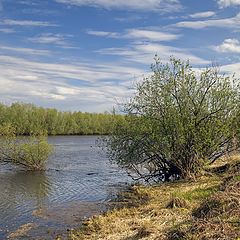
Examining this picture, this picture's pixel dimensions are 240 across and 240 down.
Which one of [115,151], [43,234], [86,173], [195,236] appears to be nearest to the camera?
[195,236]

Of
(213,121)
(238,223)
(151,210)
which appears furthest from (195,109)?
(238,223)

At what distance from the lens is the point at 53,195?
2411 cm

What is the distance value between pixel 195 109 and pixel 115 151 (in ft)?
18.4

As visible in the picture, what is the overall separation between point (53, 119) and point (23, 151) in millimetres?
64519

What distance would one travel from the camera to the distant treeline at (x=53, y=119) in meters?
87.7

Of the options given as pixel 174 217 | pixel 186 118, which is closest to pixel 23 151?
pixel 186 118

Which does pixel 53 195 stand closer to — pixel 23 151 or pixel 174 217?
pixel 23 151

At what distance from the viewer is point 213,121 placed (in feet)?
78.1

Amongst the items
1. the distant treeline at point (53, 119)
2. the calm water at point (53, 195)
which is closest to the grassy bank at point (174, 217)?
the calm water at point (53, 195)

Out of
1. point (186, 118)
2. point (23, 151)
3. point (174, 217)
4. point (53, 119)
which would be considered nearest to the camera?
point (174, 217)

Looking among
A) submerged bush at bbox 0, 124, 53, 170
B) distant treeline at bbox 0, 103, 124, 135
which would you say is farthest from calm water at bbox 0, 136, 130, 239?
distant treeline at bbox 0, 103, 124, 135

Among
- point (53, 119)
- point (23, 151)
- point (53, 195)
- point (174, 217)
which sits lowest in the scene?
point (53, 195)

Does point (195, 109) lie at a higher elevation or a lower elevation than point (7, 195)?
higher

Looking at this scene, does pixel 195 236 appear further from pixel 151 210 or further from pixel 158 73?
pixel 158 73
